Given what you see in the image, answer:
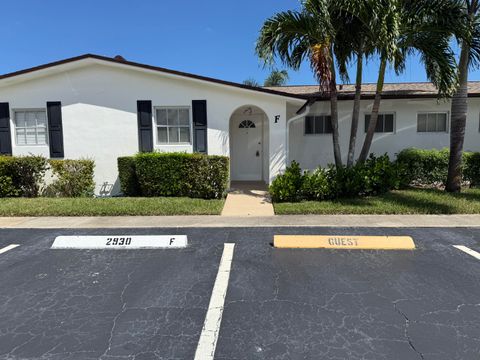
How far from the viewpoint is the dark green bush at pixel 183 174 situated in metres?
9.09

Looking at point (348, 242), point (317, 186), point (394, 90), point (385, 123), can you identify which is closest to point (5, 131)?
point (317, 186)

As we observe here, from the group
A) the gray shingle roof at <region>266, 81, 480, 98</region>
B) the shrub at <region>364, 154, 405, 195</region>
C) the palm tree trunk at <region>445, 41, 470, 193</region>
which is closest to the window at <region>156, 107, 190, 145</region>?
the gray shingle roof at <region>266, 81, 480, 98</region>

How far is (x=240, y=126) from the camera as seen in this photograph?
1240cm

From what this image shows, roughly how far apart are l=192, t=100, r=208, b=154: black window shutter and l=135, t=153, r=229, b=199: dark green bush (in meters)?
1.53

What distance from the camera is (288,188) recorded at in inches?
340

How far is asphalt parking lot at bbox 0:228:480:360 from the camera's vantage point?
273 centimetres

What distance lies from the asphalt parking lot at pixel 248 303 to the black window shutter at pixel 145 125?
5628 millimetres

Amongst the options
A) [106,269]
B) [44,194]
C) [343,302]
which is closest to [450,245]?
[343,302]

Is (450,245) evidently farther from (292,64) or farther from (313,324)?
(292,64)

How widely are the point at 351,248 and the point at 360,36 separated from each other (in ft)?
20.6

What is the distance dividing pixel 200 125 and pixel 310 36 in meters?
4.22

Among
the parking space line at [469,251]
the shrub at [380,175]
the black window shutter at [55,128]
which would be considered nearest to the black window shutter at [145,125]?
the black window shutter at [55,128]

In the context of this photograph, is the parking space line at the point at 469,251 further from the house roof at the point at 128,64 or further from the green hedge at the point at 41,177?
the green hedge at the point at 41,177

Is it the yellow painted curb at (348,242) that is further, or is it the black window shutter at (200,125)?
the black window shutter at (200,125)
